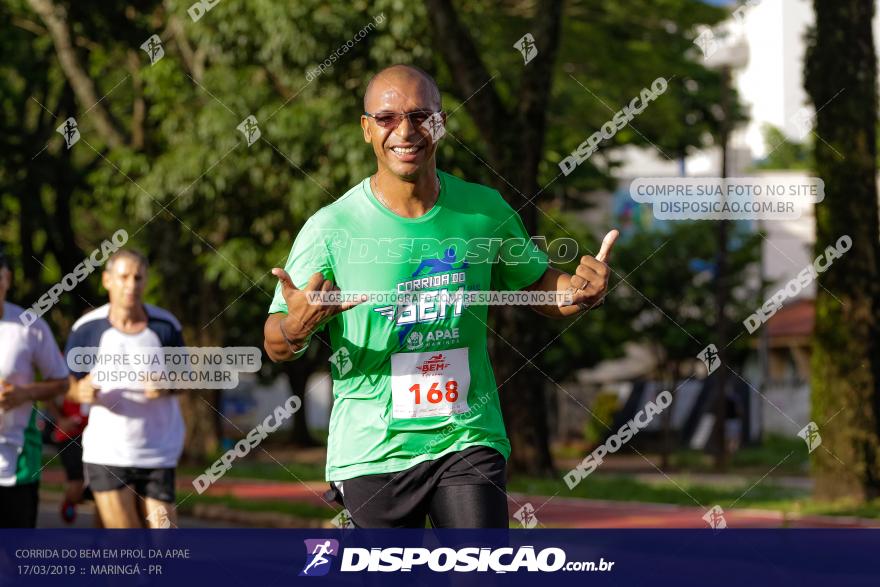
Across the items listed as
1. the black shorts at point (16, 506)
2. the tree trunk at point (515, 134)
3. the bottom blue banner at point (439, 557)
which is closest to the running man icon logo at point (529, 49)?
the tree trunk at point (515, 134)

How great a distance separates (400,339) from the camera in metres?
4.37

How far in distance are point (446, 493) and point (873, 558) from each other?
1.65m

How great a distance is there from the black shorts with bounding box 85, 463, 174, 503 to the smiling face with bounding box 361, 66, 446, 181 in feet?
10.4

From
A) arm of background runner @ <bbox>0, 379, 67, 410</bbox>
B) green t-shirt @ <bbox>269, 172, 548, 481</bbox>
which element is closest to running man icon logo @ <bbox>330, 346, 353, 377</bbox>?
green t-shirt @ <bbox>269, 172, 548, 481</bbox>

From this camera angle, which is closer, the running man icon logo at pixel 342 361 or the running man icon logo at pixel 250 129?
the running man icon logo at pixel 342 361

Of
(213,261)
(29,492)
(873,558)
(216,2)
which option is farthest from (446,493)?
(213,261)

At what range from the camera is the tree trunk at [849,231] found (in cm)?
1357

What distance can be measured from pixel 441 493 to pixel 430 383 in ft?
1.06

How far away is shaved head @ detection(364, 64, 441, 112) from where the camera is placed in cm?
441

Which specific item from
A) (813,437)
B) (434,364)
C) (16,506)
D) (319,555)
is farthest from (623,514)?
(434,364)

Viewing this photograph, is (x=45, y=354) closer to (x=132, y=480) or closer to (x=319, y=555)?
(x=132, y=480)

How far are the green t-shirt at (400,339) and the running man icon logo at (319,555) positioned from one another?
13.9 inches

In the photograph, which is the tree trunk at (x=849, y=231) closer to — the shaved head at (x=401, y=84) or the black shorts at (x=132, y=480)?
the black shorts at (x=132, y=480)

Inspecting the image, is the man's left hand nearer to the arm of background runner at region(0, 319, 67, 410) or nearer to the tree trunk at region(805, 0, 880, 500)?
the arm of background runner at region(0, 319, 67, 410)
